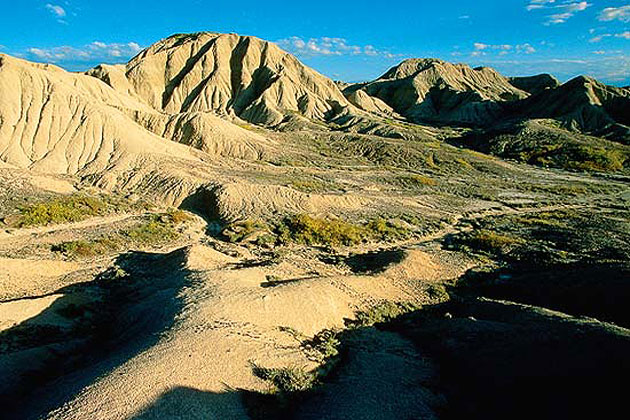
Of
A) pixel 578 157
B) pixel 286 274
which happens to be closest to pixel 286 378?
pixel 286 274

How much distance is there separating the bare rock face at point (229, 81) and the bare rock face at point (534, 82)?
81623 millimetres

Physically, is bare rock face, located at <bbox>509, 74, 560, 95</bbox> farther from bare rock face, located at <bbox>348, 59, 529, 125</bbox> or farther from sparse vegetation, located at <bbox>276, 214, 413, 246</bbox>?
sparse vegetation, located at <bbox>276, 214, 413, 246</bbox>

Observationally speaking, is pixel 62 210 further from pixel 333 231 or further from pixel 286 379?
pixel 286 379

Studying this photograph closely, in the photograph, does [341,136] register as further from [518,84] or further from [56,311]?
[518,84]

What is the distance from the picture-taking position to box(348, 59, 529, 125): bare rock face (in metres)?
110

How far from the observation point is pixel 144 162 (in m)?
36.1

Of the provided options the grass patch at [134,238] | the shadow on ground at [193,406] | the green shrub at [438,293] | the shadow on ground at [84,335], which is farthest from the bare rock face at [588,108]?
the shadow on ground at [193,406]

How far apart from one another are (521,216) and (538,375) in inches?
1072

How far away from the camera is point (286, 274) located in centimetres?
1975

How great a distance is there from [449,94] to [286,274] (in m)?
115

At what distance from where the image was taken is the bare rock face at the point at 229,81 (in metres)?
90.6

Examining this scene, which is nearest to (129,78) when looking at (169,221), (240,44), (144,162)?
(240,44)

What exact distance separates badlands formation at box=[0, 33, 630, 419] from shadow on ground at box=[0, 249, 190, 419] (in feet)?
0.29

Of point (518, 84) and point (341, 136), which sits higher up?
point (518, 84)
